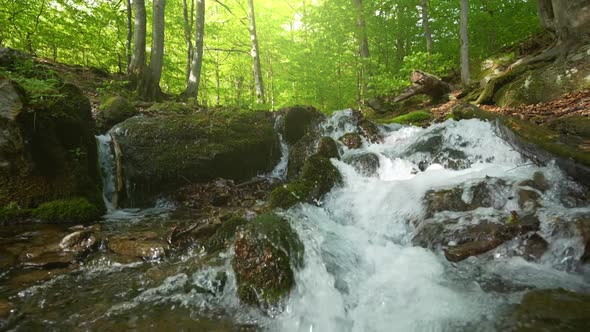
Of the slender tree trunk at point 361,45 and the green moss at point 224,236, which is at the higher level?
the slender tree trunk at point 361,45

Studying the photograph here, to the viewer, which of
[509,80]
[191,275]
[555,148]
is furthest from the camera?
[509,80]

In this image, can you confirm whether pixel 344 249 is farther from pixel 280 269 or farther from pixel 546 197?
pixel 546 197

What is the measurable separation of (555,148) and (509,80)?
638 cm

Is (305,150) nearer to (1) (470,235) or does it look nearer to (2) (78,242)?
(1) (470,235)

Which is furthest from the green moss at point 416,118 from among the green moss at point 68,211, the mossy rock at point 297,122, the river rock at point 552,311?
the green moss at point 68,211

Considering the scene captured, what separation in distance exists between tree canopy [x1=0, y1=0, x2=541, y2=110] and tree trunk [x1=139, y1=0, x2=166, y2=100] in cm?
194

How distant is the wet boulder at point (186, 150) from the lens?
6719 mm

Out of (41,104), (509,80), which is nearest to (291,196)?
(41,104)

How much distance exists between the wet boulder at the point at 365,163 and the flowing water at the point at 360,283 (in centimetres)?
176

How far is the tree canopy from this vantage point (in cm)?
1117

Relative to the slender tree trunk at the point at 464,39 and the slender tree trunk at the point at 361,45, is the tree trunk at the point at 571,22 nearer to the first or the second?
the slender tree trunk at the point at 464,39

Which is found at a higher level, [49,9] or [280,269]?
[49,9]

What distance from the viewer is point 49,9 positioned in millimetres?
10672

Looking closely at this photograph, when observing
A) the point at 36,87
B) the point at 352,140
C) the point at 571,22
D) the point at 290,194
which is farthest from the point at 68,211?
the point at 571,22
